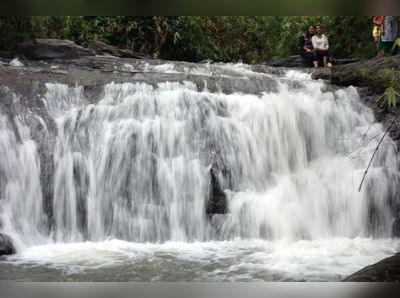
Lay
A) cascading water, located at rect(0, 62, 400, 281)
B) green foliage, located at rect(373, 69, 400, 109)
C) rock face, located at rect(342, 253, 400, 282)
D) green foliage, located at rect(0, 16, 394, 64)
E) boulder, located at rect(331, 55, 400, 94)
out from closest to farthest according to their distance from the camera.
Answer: green foliage, located at rect(373, 69, 400, 109)
rock face, located at rect(342, 253, 400, 282)
cascading water, located at rect(0, 62, 400, 281)
boulder, located at rect(331, 55, 400, 94)
green foliage, located at rect(0, 16, 394, 64)

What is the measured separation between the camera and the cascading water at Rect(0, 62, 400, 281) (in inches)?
120

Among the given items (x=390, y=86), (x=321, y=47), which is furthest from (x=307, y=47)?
(x=390, y=86)

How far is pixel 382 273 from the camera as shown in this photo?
1779 millimetres

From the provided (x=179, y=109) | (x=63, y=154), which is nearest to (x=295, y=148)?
(x=179, y=109)

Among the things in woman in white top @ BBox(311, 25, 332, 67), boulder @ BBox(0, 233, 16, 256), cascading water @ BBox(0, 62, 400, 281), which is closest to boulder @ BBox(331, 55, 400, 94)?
cascading water @ BBox(0, 62, 400, 281)

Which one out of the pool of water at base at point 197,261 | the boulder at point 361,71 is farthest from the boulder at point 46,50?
the pool of water at base at point 197,261

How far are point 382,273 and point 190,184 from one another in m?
1.95

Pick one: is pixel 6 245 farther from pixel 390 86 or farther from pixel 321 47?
pixel 321 47

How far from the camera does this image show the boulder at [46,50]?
232 inches

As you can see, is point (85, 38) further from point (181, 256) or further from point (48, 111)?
point (181, 256)

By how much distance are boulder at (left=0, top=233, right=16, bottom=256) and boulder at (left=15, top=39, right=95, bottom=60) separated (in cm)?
348

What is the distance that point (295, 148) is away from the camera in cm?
406

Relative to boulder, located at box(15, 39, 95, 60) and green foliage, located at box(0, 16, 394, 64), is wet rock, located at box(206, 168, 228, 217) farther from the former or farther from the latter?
green foliage, located at box(0, 16, 394, 64)

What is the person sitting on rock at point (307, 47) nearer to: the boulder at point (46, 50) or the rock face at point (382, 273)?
the boulder at point (46, 50)
